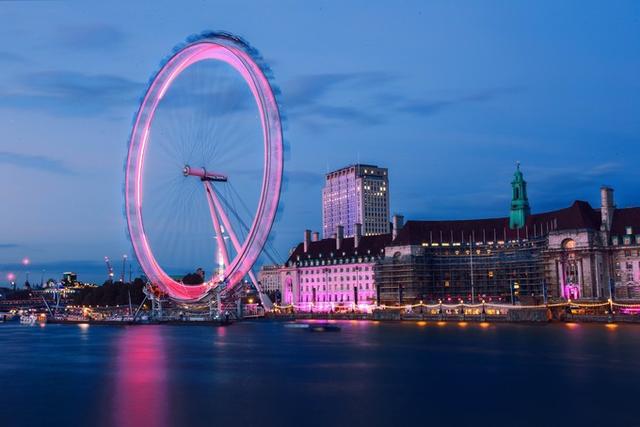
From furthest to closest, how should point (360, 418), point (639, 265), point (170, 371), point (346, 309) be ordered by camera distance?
point (346, 309) → point (639, 265) → point (170, 371) → point (360, 418)

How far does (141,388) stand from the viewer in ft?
149

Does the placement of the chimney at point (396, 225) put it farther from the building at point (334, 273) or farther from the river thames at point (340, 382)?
the river thames at point (340, 382)

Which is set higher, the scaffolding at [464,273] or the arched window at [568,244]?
the arched window at [568,244]

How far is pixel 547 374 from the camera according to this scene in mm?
47188

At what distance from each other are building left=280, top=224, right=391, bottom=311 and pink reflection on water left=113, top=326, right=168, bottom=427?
226ft

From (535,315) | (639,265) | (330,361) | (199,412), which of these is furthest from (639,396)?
(639,265)

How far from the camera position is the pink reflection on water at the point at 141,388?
1401 inches

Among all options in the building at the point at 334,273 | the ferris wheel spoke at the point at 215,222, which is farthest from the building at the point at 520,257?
the ferris wheel spoke at the point at 215,222

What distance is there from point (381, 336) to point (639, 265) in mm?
42941

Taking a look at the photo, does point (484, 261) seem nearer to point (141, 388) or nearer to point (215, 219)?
point (215, 219)

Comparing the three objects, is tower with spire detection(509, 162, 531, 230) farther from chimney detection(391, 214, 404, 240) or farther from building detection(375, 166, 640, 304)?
Answer: chimney detection(391, 214, 404, 240)

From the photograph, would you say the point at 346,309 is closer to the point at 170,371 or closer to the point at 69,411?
the point at 170,371

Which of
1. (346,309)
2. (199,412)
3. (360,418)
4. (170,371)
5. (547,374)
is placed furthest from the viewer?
(346,309)

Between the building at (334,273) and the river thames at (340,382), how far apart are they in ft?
204
